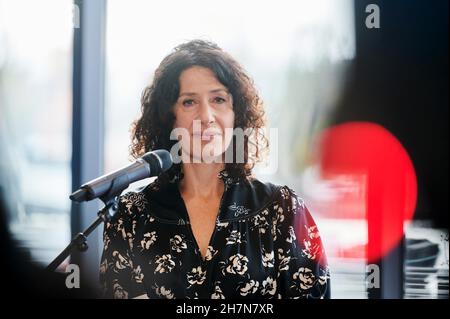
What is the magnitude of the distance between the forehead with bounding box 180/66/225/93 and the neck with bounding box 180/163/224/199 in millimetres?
210

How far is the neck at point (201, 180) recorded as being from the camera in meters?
1.50

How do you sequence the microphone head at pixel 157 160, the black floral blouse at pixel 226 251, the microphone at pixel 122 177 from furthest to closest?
the black floral blouse at pixel 226 251 → the microphone head at pixel 157 160 → the microphone at pixel 122 177

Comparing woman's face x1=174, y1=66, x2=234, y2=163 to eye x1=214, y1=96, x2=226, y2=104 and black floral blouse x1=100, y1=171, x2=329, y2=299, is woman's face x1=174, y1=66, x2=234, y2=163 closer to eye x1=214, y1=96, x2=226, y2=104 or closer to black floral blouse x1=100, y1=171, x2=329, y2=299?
eye x1=214, y1=96, x2=226, y2=104

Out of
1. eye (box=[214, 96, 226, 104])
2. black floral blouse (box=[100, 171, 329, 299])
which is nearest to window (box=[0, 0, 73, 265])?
black floral blouse (box=[100, 171, 329, 299])

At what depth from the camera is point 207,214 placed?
1467mm

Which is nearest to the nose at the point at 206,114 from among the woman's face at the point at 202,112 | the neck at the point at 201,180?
the woman's face at the point at 202,112

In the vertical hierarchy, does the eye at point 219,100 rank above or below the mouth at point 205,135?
above

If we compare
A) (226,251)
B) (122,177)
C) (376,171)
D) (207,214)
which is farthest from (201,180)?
(376,171)

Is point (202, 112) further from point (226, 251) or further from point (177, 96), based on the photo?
point (226, 251)

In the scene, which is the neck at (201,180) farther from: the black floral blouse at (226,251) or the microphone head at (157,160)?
the microphone head at (157,160)

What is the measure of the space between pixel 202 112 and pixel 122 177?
356mm

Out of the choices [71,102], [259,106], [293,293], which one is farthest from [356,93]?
[71,102]

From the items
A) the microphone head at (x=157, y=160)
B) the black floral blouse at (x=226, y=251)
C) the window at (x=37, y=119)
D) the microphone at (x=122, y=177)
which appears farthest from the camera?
the window at (x=37, y=119)

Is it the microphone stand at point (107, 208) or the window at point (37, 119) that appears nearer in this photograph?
the microphone stand at point (107, 208)
